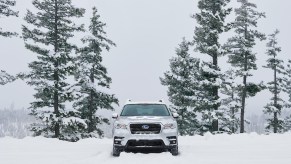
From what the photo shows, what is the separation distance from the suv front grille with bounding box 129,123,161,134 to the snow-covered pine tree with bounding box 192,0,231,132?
58.1 ft

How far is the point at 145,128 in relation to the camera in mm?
12508

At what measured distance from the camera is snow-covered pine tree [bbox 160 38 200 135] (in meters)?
37.8

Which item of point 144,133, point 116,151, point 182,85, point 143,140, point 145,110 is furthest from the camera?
point 182,85

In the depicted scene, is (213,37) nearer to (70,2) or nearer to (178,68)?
(178,68)

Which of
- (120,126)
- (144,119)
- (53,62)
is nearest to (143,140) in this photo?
(144,119)

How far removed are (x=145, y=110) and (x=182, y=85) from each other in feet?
79.6

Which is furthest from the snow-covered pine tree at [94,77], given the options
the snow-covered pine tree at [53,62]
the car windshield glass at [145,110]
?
the car windshield glass at [145,110]

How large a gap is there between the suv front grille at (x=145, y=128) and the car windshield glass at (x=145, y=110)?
1.27 metres

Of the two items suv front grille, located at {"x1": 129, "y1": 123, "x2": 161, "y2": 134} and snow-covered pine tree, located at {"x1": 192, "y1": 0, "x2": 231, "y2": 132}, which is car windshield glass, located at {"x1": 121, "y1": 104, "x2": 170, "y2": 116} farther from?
snow-covered pine tree, located at {"x1": 192, "y1": 0, "x2": 231, "y2": 132}

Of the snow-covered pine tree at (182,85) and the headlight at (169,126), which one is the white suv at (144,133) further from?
the snow-covered pine tree at (182,85)

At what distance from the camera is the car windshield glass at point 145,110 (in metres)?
13.9

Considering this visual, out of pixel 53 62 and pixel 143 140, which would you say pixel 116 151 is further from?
pixel 53 62

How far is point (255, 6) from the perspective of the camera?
37.6m

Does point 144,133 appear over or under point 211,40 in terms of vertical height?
under
